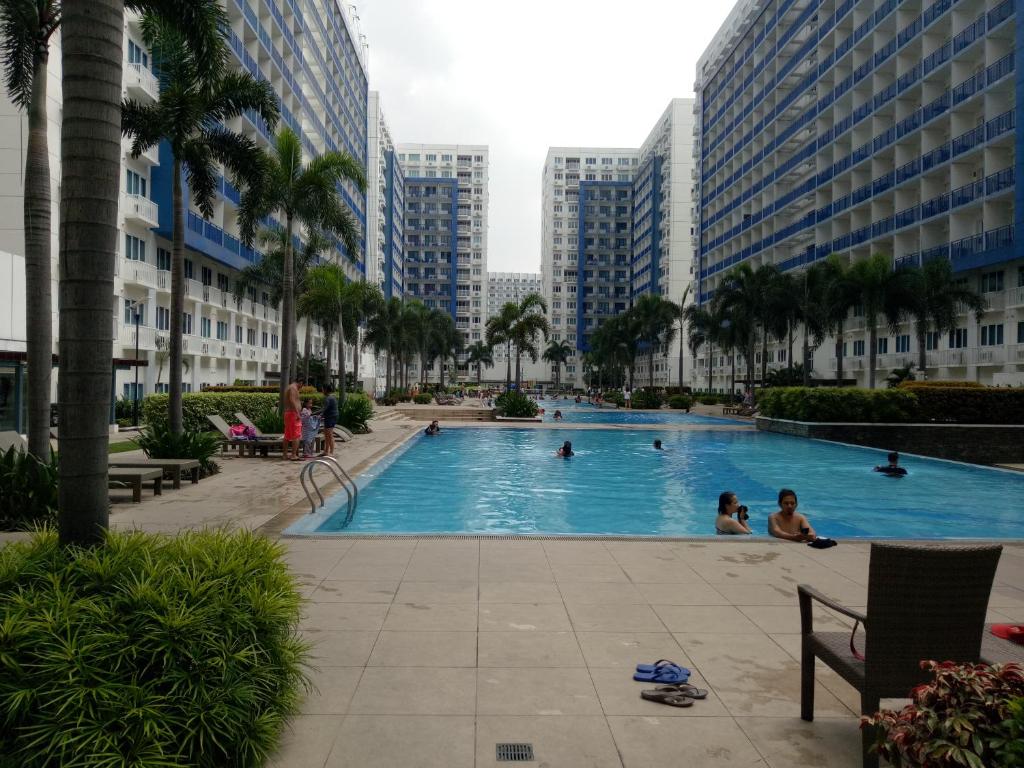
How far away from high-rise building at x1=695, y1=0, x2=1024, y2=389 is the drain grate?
44.8m

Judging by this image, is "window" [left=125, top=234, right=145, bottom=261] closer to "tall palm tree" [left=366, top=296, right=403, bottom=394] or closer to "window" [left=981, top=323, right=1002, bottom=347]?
"tall palm tree" [left=366, top=296, right=403, bottom=394]

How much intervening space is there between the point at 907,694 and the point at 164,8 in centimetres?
1610

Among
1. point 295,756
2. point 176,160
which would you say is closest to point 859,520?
point 295,756

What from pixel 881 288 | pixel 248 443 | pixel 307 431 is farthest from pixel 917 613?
pixel 881 288

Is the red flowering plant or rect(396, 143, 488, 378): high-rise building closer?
the red flowering plant

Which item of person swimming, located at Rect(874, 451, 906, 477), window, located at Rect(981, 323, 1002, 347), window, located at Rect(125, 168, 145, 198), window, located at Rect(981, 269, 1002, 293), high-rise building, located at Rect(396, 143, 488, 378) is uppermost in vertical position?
high-rise building, located at Rect(396, 143, 488, 378)

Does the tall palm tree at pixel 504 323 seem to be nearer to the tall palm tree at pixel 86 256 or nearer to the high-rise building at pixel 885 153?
the high-rise building at pixel 885 153

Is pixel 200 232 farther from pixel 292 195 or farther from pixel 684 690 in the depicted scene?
pixel 684 690

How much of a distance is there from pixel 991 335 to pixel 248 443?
42.6 meters

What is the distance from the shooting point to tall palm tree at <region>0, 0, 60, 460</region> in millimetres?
10844

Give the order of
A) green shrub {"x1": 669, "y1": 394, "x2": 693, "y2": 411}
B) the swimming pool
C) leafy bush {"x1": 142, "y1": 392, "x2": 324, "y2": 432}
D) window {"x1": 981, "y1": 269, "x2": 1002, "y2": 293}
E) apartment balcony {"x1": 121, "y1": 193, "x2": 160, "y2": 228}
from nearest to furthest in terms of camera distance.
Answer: the swimming pool, leafy bush {"x1": 142, "y1": 392, "x2": 324, "y2": 432}, apartment balcony {"x1": 121, "y1": 193, "x2": 160, "y2": 228}, window {"x1": 981, "y1": 269, "x2": 1002, "y2": 293}, green shrub {"x1": 669, "y1": 394, "x2": 693, "y2": 411}

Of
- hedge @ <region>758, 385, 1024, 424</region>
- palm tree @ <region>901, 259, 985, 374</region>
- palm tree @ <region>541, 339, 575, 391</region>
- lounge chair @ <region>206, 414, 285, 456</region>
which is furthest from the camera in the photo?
palm tree @ <region>541, 339, 575, 391</region>

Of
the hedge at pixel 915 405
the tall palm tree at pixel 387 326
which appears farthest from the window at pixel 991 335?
the tall palm tree at pixel 387 326

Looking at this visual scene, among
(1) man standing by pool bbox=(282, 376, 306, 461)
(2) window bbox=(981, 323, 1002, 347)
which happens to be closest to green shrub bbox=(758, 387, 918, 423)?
(2) window bbox=(981, 323, 1002, 347)
